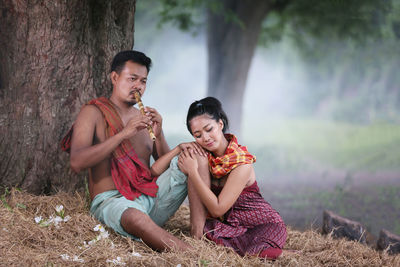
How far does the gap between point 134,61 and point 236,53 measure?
5.87 m

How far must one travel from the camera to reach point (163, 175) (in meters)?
3.66

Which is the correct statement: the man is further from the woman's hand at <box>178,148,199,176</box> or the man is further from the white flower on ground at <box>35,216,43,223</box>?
the white flower on ground at <box>35,216,43,223</box>

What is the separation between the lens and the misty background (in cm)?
883

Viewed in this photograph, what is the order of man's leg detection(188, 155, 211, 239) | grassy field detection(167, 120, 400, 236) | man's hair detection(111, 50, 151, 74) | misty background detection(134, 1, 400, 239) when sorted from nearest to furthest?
man's leg detection(188, 155, 211, 239) → man's hair detection(111, 50, 151, 74) → grassy field detection(167, 120, 400, 236) → misty background detection(134, 1, 400, 239)

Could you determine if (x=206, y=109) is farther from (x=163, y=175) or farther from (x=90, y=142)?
(x=90, y=142)

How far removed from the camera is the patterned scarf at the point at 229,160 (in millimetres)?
3350

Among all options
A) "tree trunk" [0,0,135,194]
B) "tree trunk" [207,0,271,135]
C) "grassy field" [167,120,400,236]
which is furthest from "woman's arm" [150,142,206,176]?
"tree trunk" [207,0,271,135]

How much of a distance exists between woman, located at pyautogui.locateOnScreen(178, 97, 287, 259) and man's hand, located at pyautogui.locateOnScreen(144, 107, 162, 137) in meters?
0.33

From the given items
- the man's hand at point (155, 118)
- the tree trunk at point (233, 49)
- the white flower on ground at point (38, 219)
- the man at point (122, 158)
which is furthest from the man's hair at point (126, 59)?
the tree trunk at point (233, 49)

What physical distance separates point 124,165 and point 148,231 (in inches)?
24.3

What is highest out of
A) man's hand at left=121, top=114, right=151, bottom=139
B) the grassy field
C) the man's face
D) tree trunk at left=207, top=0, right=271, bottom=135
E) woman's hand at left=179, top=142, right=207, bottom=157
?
tree trunk at left=207, top=0, right=271, bottom=135

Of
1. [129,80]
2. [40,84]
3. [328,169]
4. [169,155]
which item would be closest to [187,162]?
[169,155]

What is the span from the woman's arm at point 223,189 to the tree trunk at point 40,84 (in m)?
1.56

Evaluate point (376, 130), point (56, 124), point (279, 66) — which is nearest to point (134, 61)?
point (56, 124)
